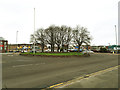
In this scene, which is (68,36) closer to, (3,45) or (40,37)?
(40,37)

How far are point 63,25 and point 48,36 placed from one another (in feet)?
23.2

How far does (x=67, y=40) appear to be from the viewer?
1335 inches

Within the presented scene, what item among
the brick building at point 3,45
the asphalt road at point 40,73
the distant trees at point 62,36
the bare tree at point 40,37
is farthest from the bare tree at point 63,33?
the brick building at point 3,45

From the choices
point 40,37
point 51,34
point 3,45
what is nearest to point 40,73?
point 51,34

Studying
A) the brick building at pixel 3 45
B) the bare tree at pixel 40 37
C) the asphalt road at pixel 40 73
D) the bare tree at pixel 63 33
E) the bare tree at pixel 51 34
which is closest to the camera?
the asphalt road at pixel 40 73

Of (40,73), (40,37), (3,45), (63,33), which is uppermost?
(63,33)

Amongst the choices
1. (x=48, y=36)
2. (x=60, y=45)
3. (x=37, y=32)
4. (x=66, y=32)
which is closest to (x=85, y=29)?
(x=66, y=32)

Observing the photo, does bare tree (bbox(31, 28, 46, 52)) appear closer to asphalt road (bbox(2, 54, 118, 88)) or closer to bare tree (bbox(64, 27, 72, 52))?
bare tree (bbox(64, 27, 72, 52))

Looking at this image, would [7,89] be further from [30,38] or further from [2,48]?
[2,48]

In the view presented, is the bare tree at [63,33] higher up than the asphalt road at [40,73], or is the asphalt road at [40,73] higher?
the bare tree at [63,33]

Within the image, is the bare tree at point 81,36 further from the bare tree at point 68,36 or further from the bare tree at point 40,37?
the bare tree at point 40,37

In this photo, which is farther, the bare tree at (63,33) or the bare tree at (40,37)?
the bare tree at (40,37)

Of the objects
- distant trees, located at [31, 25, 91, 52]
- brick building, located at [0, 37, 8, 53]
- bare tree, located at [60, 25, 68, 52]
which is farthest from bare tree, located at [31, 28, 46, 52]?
brick building, located at [0, 37, 8, 53]

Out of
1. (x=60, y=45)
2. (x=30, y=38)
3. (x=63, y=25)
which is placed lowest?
(x=60, y=45)
